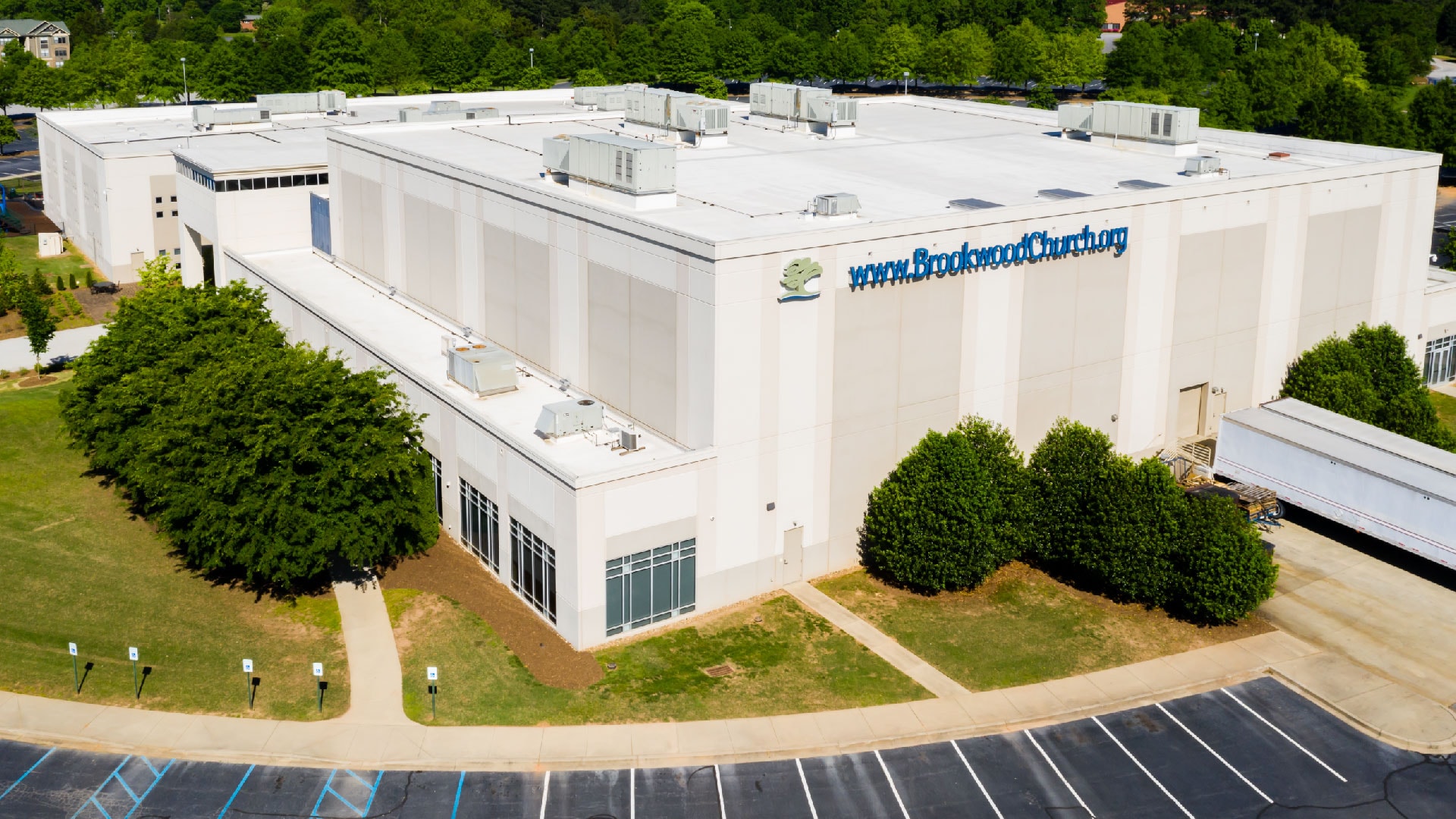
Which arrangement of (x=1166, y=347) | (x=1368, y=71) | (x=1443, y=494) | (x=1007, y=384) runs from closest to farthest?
1. (x=1443, y=494)
2. (x=1007, y=384)
3. (x=1166, y=347)
4. (x=1368, y=71)

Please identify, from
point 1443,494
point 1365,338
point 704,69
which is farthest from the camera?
point 704,69

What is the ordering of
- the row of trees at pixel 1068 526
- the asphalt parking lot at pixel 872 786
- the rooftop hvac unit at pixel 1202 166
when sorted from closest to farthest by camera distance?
the asphalt parking lot at pixel 872 786
the row of trees at pixel 1068 526
the rooftop hvac unit at pixel 1202 166

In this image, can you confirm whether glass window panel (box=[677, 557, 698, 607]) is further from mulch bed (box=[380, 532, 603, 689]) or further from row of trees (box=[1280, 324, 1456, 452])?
row of trees (box=[1280, 324, 1456, 452])

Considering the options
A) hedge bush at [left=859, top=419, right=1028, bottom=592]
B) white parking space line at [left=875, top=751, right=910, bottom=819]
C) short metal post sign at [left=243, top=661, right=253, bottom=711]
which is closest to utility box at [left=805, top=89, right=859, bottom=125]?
hedge bush at [left=859, top=419, right=1028, bottom=592]

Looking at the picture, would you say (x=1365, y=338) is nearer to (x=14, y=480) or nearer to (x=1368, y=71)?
(x=14, y=480)

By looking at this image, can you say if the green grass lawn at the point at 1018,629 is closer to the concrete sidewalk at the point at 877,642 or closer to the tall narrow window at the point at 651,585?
the concrete sidewalk at the point at 877,642

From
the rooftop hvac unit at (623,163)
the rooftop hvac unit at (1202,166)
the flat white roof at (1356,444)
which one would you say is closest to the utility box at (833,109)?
the rooftop hvac unit at (1202,166)

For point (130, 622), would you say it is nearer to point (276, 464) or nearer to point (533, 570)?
point (276, 464)

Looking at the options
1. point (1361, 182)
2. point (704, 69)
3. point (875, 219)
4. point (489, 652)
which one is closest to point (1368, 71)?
point (704, 69)
